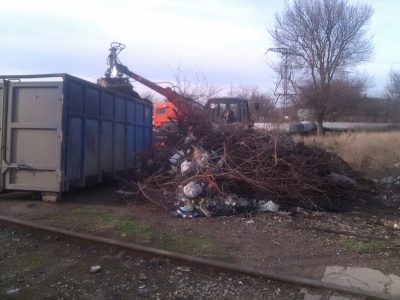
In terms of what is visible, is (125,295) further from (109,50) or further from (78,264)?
(109,50)

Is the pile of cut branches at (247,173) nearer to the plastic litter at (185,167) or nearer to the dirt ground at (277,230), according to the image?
the plastic litter at (185,167)

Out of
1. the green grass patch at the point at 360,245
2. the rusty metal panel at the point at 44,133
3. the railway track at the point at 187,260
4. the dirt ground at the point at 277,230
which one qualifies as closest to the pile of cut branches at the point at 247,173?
the dirt ground at the point at 277,230

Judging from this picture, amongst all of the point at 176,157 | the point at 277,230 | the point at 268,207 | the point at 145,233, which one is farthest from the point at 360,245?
the point at 176,157

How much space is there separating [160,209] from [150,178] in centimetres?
110

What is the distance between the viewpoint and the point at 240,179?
8.05 m

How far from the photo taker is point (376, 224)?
23.7ft

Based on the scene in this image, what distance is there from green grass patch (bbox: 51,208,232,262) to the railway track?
0.34 m

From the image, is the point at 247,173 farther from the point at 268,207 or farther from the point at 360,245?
the point at 360,245

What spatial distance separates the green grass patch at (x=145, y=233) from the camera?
5316mm

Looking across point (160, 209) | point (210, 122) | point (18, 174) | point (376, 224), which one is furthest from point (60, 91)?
point (376, 224)

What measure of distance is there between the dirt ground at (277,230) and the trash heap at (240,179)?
336 mm

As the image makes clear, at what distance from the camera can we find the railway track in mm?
4062

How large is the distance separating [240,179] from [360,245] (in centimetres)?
295

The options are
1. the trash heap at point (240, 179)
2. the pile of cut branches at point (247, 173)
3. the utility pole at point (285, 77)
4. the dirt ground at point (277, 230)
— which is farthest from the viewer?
the utility pole at point (285, 77)
